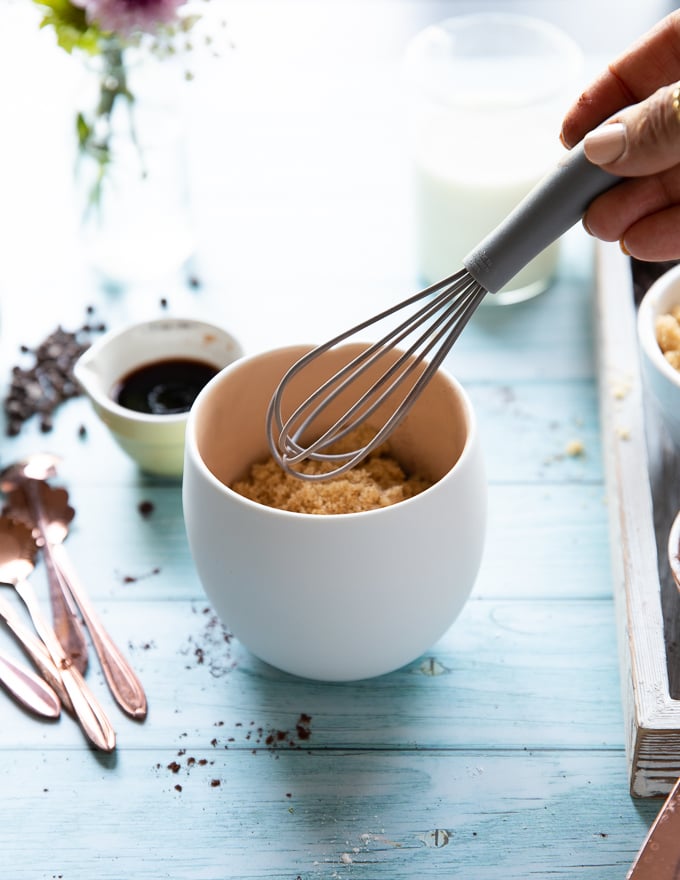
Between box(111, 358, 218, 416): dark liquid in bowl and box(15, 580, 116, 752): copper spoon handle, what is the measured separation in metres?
0.18

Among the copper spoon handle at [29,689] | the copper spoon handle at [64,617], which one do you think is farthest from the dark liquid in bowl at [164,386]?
the copper spoon handle at [29,689]

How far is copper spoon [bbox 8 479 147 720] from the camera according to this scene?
0.67 meters

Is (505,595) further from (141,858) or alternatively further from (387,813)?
(141,858)

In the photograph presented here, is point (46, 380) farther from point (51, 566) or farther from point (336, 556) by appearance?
point (336, 556)

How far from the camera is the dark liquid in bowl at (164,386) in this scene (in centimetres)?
82

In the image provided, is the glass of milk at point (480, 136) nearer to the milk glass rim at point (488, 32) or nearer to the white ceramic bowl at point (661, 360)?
the milk glass rim at point (488, 32)

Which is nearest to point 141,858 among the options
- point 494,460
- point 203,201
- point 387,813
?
point 387,813

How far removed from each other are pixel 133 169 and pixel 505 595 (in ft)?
1.71

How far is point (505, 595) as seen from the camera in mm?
733

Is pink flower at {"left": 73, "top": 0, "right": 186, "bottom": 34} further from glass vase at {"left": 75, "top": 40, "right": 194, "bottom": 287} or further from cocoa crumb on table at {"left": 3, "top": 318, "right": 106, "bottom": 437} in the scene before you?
cocoa crumb on table at {"left": 3, "top": 318, "right": 106, "bottom": 437}

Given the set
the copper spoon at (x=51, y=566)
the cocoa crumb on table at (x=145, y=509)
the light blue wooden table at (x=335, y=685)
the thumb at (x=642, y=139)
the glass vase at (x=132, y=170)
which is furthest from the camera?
the glass vase at (x=132, y=170)

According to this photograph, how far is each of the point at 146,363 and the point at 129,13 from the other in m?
0.27

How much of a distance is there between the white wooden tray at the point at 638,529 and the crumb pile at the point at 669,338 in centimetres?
7


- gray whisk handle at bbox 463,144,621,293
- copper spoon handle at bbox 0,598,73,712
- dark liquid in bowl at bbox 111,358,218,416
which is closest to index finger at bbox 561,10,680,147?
gray whisk handle at bbox 463,144,621,293
